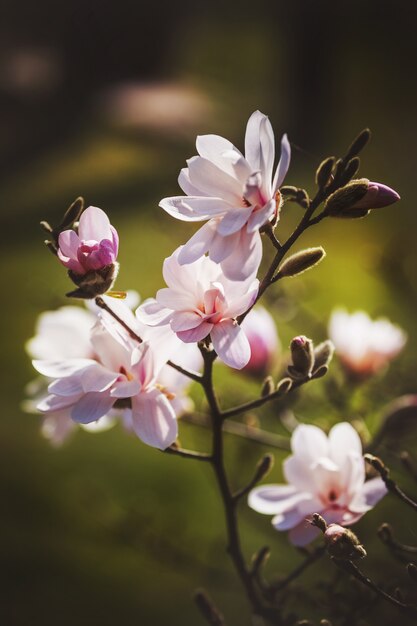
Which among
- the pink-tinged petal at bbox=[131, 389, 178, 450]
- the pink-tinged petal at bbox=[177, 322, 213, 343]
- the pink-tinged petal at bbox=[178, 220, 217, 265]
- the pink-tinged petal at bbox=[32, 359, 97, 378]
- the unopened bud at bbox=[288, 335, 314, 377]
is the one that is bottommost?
the pink-tinged petal at bbox=[131, 389, 178, 450]

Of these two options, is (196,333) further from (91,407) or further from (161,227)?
A: (161,227)

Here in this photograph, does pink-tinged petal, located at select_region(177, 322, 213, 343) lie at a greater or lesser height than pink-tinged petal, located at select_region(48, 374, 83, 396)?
greater

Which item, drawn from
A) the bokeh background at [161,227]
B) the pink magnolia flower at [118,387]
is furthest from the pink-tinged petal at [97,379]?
the bokeh background at [161,227]

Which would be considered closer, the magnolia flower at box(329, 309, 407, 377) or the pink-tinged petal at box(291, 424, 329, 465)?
the pink-tinged petal at box(291, 424, 329, 465)

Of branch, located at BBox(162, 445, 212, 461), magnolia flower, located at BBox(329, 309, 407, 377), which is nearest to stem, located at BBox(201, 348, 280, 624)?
branch, located at BBox(162, 445, 212, 461)

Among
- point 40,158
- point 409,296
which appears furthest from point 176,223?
point 40,158

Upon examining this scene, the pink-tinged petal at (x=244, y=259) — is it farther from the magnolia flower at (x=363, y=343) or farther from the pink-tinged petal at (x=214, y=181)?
the magnolia flower at (x=363, y=343)

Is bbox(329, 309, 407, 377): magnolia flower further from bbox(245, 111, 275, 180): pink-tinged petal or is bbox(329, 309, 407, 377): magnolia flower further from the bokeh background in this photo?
bbox(245, 111, 275, 180): pink-tinged petal
